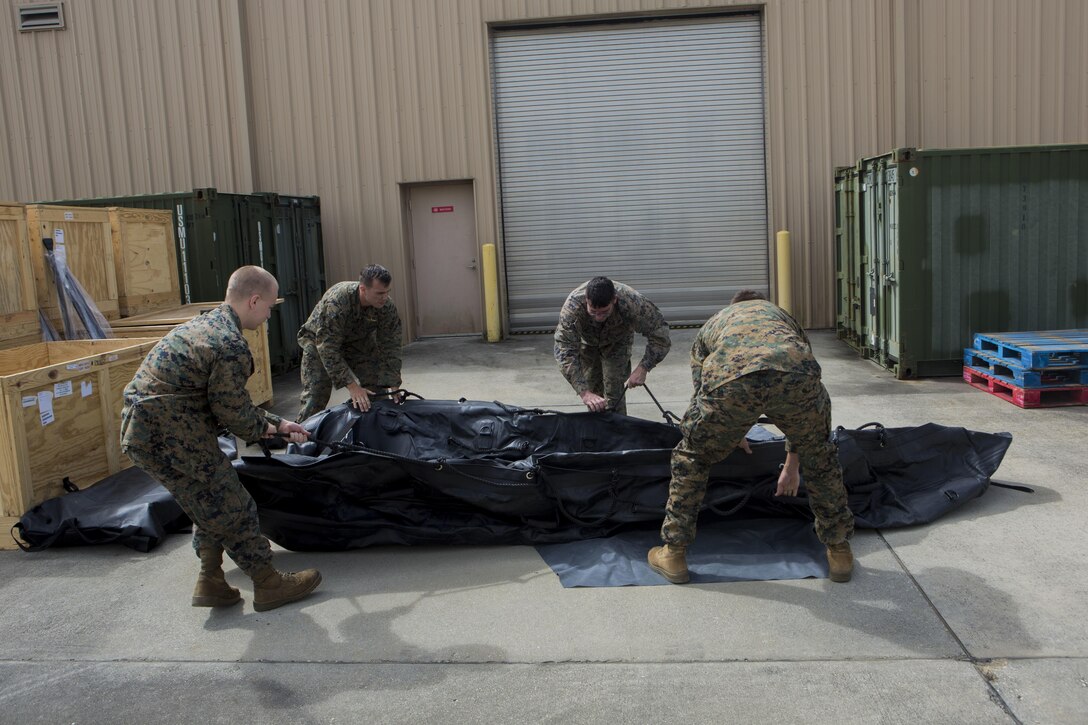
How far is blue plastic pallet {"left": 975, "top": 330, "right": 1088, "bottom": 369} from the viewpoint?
26.8ft

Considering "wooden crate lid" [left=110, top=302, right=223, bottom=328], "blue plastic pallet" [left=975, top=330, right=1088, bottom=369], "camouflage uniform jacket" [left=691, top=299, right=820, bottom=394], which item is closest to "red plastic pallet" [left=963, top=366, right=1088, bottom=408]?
"blue plastic pallet" [left=975, top=330, right=1088, bottom=369]

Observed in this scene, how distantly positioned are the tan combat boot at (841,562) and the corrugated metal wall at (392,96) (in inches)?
391

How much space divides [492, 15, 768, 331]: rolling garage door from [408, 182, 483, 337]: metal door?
2.06ft

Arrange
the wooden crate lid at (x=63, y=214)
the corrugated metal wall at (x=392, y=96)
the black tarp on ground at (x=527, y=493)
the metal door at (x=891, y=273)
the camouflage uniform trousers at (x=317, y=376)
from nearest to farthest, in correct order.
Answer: the black tarp on ground at (x=527, y=493) → the camouflage uniform trousers at (x=317, y=376) → the wooden crate lid at (x=63, y=214) → the metal door at (x=891, y=273) → the corrugated metal wall at (x=392, y=96)

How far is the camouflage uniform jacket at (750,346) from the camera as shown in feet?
14.2

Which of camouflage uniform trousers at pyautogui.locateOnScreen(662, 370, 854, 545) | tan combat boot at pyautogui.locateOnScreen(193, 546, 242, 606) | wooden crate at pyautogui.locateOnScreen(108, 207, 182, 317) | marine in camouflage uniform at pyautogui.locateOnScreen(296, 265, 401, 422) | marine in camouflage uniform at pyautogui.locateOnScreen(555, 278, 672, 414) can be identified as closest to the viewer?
camouflage uniform trousers at pyautogui.locateOnScreen(662, 370, 854, 545)

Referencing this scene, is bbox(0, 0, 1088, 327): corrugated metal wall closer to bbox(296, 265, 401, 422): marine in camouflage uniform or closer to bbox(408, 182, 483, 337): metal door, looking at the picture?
bbox(408, 182, 483, 337): metal door

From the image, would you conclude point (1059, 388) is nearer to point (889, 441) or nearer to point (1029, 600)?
point (889, 441)

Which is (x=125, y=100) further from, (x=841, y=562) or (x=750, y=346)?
(x=841, y=562)

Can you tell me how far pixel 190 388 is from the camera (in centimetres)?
443

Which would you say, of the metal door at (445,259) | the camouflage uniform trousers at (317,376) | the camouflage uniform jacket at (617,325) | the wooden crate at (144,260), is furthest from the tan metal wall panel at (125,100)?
the camouflage uniform jacket at (617,325)

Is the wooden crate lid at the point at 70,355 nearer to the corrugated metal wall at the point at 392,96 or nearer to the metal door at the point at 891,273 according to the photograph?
the metal door at the point at 891,273

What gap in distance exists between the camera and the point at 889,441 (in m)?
5.64

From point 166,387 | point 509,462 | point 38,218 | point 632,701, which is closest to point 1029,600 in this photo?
point 632,701
